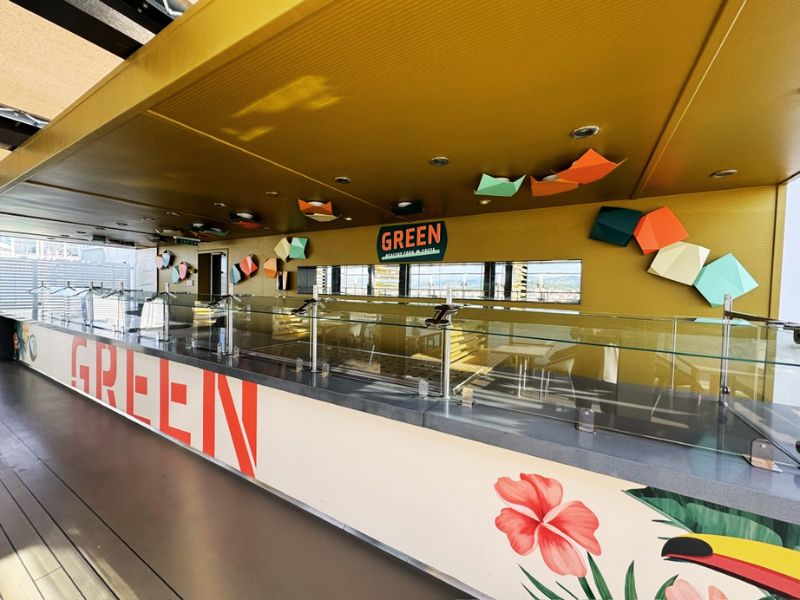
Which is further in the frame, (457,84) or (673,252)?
(673,252)

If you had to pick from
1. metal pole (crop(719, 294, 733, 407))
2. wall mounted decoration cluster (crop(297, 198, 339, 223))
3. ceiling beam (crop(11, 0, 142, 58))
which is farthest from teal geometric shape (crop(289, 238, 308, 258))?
metal pole (crop(719, 294, 733, 407))

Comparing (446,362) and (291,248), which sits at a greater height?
(291,248)

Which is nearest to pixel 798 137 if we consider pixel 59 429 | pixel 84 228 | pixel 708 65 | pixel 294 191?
pixel 708 65

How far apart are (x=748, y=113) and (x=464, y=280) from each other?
11.8 feet

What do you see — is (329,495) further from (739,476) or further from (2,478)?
(2,478)

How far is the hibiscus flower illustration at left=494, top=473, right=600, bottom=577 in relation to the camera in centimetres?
149

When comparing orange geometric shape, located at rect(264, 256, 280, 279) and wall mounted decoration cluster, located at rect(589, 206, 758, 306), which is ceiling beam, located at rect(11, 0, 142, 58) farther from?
orange geometric shape, located at rect(264, 256, 280, 279)

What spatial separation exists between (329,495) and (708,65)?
321 centimetres

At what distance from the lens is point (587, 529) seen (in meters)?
1.47

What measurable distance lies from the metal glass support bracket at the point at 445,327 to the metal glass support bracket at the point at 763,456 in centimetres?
125

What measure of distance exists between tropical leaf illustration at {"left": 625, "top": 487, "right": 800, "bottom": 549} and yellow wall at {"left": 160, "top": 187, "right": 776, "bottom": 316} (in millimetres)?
3365

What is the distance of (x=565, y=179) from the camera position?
3139 millimetres

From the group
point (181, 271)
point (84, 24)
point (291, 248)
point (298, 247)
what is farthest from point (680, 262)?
point (181, 271)

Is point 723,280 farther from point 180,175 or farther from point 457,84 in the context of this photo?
point 180,175
